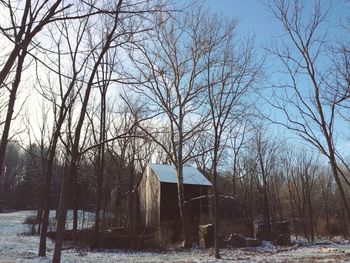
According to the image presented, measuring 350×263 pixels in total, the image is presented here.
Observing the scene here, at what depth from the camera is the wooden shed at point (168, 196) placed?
957 inches

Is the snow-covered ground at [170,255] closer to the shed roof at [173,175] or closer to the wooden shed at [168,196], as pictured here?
the wooden shed at [168,196]

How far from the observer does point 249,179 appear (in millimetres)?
37188

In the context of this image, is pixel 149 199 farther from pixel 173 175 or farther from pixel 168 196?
pixel 173 175

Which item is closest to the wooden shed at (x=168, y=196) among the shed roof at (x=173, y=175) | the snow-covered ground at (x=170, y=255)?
the shed roof at (x=173, y=175)

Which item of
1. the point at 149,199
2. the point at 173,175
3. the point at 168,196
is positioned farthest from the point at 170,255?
the point at 149,199

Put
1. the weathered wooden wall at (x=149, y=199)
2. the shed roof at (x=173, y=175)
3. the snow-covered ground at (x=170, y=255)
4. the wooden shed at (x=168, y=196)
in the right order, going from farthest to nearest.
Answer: the shed roof at (x=173, y=175) < the weathered wooden wall at (x=149, y=199) < the wooden shed at (x=168, y=196) < the snow-covered ground at (x=170, y=255)

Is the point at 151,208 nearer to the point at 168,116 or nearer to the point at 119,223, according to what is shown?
the point at 119,223

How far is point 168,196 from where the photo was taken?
2477cm

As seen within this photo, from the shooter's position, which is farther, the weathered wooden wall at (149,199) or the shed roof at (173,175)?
the shed roof at (173,175)

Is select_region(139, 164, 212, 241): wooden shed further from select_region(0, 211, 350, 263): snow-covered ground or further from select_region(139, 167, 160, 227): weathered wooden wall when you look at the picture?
select_region(0, 211, 350, 263): snow-covered ground

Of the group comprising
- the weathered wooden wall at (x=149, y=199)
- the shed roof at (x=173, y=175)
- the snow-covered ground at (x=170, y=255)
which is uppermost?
the shed roof at (x=173, y=175)

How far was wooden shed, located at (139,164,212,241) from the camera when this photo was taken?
2430 cm

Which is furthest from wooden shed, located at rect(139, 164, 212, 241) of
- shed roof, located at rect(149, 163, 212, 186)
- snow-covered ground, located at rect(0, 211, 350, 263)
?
snow-covered ground, located at rect(0, 211, 350, 263)

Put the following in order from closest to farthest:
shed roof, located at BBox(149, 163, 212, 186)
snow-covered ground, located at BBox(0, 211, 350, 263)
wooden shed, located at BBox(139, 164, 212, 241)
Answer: snow-covered ground, located at BBox(0, 211, 350, 263)
wooden shed, located at BBox(139, 164, 212, 241)
shed roof, located at BBox(149, 163, 212, 186)
